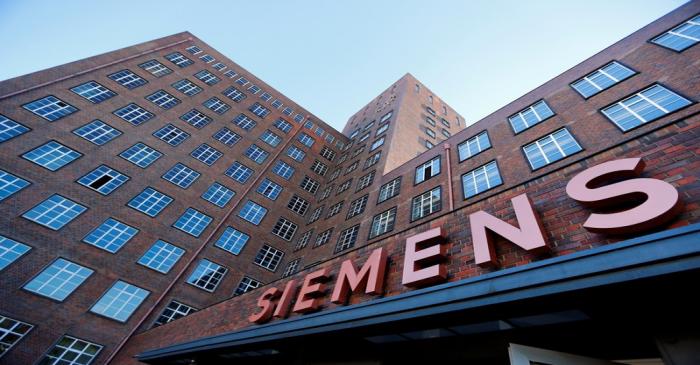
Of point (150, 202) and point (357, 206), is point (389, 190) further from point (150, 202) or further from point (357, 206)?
point (150, 202)

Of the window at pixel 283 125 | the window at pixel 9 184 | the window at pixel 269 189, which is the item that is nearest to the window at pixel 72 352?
the window at pixel 9 184

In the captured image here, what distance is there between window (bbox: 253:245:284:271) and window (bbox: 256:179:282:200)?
515 centimetres

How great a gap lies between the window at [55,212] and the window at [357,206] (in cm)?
1665

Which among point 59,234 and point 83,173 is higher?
point 83,173

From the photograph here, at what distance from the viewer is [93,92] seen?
74.5 ft

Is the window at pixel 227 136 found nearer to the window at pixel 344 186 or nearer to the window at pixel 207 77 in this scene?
the window at pixel 207 77

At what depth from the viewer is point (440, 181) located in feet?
55.7

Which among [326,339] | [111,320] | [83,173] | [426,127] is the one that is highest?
[426,127]

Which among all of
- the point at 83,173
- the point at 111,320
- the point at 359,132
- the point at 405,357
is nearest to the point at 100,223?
the point at 83,173

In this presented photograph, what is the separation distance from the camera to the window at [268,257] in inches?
936

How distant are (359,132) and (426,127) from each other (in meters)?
8.90

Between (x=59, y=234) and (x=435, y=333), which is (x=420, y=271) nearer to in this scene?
(x=435, y=333)

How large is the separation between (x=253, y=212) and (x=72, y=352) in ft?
44.8

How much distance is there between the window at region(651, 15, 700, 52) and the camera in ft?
37.2
